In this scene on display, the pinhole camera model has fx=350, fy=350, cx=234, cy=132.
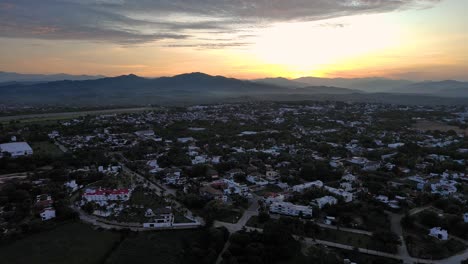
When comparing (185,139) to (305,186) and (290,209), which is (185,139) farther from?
(290,209)

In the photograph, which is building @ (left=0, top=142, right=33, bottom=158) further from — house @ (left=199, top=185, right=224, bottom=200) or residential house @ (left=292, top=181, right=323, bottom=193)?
residential house @ (left=292, top=181, right=323, bottom=193)

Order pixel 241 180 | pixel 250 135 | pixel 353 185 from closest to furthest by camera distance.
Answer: pixel 353 185 → pixel 241 180 → pixel 250 135

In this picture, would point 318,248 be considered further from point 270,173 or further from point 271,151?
point 271,151

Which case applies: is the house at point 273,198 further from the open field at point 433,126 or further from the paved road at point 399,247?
the open field at point 433,126

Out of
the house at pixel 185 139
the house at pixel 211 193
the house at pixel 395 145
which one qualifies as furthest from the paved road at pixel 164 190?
the house at pixel 395 145

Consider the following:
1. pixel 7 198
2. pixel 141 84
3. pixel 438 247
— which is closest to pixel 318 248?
pixel 438 247

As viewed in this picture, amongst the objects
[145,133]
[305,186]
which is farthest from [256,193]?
[145,133]
